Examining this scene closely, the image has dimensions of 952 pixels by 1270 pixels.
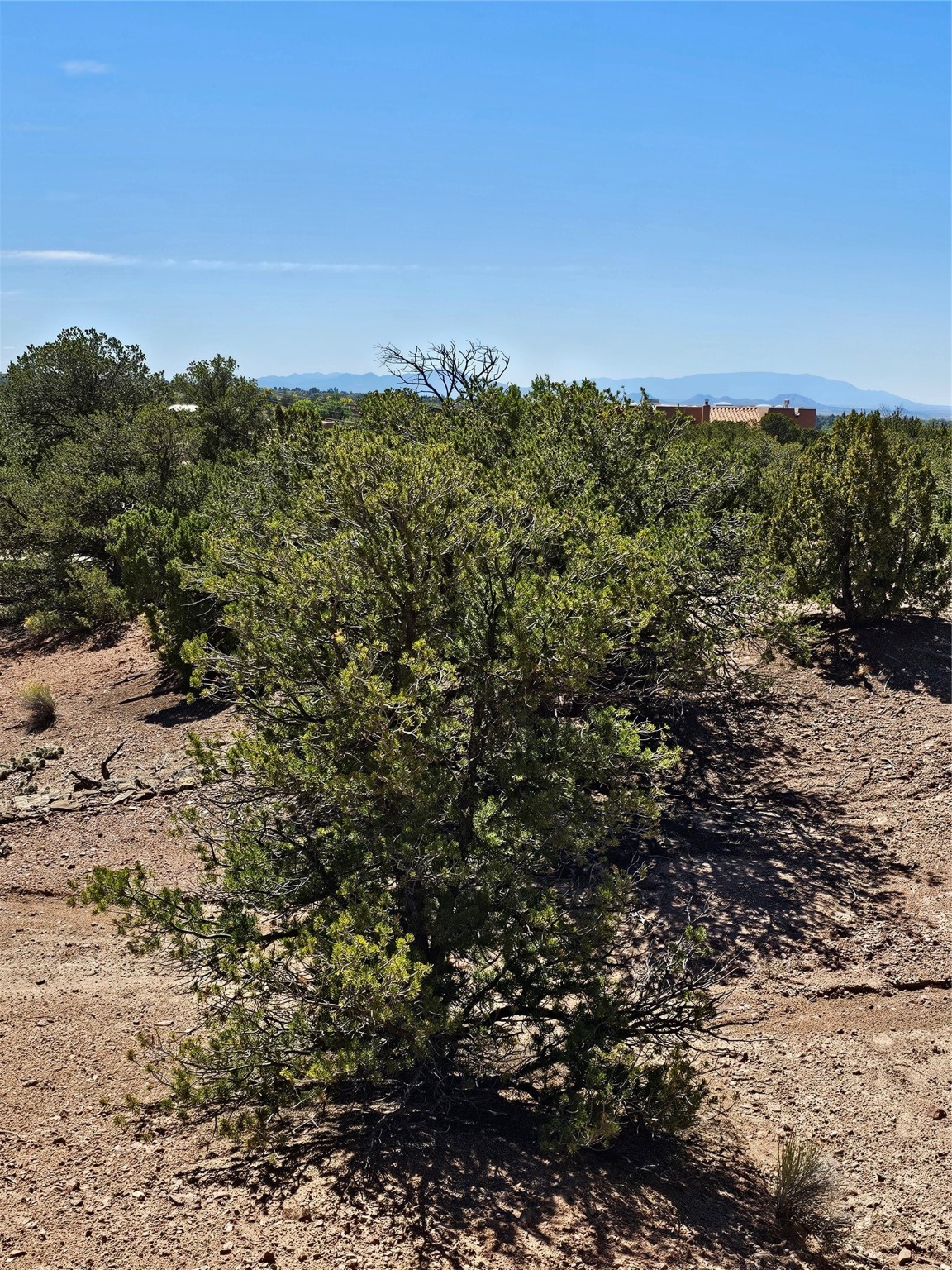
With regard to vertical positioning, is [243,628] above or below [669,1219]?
above

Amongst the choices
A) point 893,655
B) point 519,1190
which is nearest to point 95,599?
point 893,655

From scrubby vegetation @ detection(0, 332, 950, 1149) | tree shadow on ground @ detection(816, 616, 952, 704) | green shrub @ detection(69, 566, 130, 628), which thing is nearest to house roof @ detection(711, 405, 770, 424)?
green shrub @ detection(69, 566, 130, 628)

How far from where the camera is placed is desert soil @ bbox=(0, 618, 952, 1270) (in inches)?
210

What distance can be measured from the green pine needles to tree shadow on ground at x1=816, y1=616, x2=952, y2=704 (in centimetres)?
808

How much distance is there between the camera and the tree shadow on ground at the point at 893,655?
1395 cm

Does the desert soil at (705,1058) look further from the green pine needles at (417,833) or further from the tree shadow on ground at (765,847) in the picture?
the green pine needles at (417,833)

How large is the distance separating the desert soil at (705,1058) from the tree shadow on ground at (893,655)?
6cm

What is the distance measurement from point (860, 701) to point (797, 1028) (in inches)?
261

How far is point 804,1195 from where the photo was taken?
19.7 ft

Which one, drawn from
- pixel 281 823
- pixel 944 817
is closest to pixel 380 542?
pixel 281 823

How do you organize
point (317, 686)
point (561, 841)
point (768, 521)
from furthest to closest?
point (768, 521) < point (317, 686) < point (561, 841)

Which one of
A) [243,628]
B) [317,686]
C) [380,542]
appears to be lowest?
[317,686]

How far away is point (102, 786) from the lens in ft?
45.7

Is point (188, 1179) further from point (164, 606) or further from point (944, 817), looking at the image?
point (164, 606)
